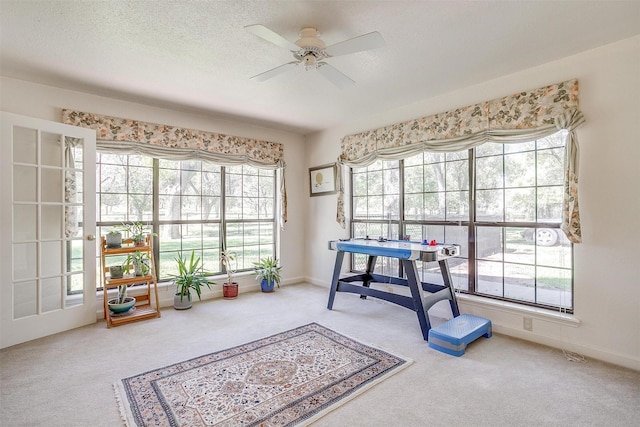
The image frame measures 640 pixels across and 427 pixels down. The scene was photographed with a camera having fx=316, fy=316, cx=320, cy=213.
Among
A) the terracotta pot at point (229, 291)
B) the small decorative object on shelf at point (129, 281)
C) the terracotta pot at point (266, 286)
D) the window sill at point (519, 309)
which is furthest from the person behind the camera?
the terracotta pot at point (266, 286)

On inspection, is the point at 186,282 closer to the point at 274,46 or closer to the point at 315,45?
the point at 274,46

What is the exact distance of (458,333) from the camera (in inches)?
105

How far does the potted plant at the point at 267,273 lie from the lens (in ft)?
15.4

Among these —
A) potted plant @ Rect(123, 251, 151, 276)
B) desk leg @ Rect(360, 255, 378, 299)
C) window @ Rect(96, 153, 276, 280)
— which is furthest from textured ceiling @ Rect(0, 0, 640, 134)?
desk leg @ Rect(360, 255, 378, 299)

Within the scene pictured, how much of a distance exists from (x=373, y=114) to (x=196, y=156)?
243 cm

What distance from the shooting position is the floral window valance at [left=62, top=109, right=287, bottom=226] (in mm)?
3525

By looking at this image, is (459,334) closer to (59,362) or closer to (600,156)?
(600,156)

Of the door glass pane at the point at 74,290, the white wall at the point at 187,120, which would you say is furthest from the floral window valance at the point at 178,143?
the door glass pane at the point at 74,290

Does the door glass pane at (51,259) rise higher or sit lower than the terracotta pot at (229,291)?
higher

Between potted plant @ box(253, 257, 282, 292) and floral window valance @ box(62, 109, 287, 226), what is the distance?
0.71m

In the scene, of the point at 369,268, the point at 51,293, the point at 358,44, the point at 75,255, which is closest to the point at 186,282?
the point at 75,255

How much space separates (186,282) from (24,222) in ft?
5.44

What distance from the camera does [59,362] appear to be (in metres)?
2.51

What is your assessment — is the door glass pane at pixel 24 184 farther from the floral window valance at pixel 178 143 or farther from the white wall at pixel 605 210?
the white wall at pixel 605 210
